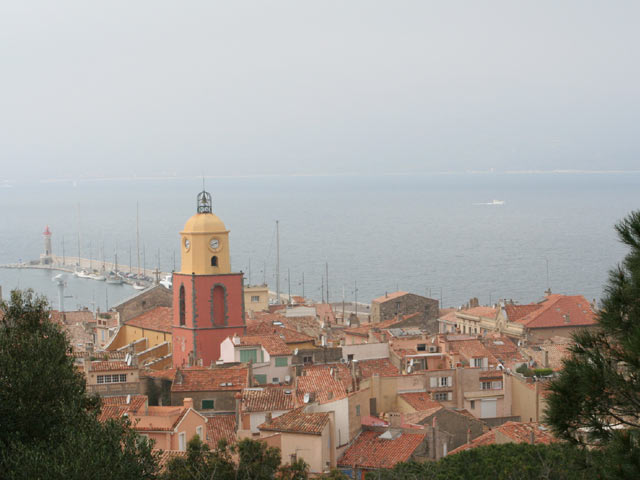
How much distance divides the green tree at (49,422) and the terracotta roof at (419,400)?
1267cm

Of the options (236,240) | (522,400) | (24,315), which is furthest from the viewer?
(236,240)

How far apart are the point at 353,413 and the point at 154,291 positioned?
19967mm

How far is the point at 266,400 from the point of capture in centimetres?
2634

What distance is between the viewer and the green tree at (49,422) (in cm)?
1387

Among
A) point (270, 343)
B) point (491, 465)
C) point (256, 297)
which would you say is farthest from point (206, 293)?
point (256, 297)

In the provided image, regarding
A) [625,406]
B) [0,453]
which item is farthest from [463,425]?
[625,406]

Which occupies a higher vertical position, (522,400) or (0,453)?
(0,453)

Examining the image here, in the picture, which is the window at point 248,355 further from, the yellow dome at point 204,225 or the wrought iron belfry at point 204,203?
the wrought iron belfry at point 204,203

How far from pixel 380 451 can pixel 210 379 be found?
6134mm

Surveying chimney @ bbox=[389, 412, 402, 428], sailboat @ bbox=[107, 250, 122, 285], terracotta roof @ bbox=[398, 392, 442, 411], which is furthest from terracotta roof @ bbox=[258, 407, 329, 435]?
sailboat @ bbox=[107, 250, 122, 285]

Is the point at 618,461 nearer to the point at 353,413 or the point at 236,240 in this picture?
the point at 353,413

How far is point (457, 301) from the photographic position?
105062 millimetres

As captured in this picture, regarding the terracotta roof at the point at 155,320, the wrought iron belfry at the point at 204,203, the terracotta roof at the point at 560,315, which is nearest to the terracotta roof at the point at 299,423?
the wrought iron belfry at the point at 204,203

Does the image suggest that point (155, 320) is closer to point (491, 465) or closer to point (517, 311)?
point (517, 311)
